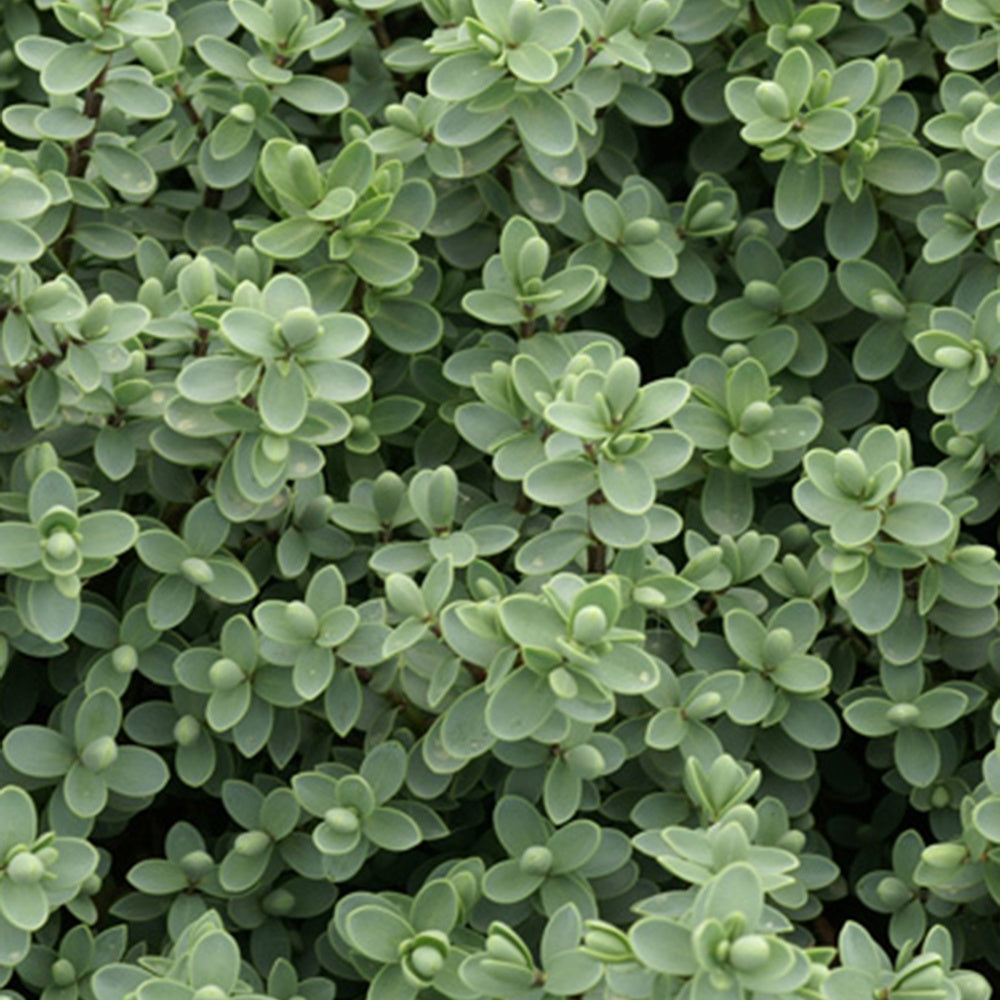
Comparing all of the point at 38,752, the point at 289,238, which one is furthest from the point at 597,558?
the point at 38,752

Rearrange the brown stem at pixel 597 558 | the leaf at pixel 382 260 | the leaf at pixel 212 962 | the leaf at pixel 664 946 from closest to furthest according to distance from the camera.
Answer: the leaf at pixel 664 946
the leaf at pixel 212 962
the brown stem at pixel 597 558
the leaf at pixel 382 260

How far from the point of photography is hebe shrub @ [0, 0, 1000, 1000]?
166 centimetres

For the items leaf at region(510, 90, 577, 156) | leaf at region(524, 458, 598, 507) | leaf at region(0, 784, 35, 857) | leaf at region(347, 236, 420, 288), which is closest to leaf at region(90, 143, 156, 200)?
leaf at region(347, 236, 420, 288)

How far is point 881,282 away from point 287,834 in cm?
89

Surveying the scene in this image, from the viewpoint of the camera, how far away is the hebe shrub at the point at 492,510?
65.5 inches

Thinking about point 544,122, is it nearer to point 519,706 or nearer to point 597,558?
point 597,558

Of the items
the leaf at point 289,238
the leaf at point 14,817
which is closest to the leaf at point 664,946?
the leaf at point 14,817

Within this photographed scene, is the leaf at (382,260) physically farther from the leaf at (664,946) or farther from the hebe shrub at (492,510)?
the leaf at (664,946)

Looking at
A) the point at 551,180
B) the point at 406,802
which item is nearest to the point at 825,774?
the point at 406,802

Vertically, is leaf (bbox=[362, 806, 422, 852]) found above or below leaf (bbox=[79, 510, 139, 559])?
below

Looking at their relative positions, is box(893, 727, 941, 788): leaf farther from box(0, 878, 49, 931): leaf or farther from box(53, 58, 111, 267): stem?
box(53, 58, 111, 267): stem

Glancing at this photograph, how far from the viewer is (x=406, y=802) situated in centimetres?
175

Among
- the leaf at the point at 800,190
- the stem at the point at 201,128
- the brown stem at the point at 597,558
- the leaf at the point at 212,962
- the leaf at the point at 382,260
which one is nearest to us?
the leaf at the point at 212,962

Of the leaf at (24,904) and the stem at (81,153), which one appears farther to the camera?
the stem at (81,153)
